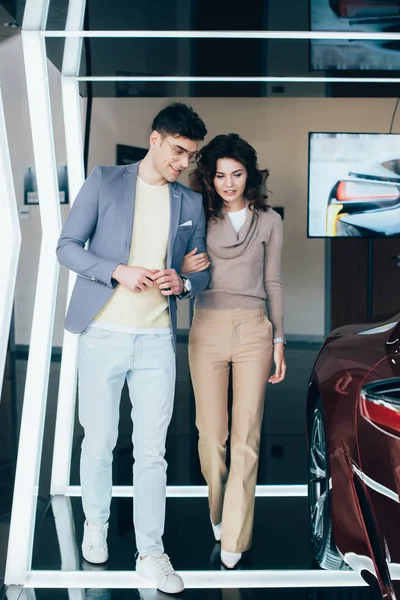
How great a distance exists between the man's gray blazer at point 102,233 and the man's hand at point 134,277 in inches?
2.6

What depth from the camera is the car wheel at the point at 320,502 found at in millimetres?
2689

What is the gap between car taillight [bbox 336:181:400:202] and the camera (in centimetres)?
526

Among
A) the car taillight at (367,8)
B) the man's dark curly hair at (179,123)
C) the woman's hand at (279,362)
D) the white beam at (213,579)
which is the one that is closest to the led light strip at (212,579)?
the white beam at (213,579)

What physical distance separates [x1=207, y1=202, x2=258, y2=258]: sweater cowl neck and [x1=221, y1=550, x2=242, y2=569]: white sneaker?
119 cm

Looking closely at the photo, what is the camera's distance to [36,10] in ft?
9.96

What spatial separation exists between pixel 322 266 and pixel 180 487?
17.2ft

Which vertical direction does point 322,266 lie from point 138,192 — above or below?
above

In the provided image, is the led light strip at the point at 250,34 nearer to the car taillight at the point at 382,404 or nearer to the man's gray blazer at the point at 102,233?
the man's gray blazer at the point at 102,233

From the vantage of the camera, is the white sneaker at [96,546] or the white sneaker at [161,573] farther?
the white sneaker at [96,546]

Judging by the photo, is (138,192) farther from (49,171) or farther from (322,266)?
(322,266)

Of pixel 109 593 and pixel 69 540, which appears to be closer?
pixel 109 593

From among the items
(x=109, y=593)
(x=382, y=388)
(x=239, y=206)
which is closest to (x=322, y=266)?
(x=239, y=206)

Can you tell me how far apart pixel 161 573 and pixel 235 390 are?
76 cm

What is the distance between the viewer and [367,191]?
530 centimetres
